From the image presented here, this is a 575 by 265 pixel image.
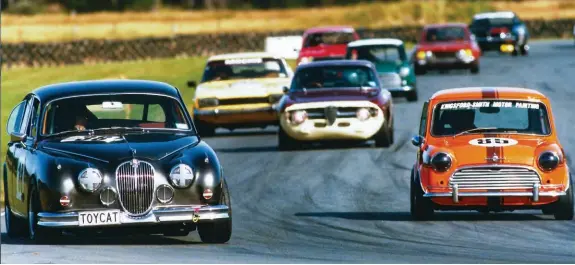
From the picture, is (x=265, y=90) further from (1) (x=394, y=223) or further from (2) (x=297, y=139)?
(1) (x=394, y=223)

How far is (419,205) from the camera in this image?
48.0ft

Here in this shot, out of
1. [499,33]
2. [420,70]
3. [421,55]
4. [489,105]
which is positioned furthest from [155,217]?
[499,33]

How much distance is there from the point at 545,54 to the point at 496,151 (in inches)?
1377

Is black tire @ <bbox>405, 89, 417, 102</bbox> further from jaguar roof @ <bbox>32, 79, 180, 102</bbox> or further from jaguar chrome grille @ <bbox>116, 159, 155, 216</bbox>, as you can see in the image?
jaguar chrome grille @ <bbox>116, 159, 155, 216</bbox>

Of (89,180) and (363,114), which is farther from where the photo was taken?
(363,114)

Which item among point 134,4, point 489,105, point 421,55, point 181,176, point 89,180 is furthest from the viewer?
point 134,4

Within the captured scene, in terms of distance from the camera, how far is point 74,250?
40.4ft

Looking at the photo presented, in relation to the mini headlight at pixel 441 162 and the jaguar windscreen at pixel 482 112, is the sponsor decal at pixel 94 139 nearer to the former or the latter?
the mini headlight at pixel 441 162

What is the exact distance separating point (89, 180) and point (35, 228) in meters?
0.64

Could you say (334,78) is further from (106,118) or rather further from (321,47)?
(321,47)

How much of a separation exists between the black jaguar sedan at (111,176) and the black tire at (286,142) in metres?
9.67

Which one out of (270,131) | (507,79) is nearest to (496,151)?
(270,131)

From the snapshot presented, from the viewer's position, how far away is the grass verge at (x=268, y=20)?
7094cm

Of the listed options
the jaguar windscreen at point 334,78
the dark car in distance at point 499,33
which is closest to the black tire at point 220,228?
the jaguar windscreen at point 334,78
